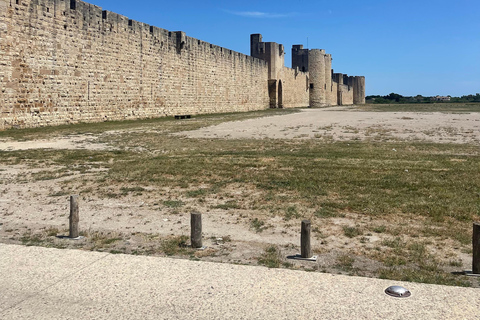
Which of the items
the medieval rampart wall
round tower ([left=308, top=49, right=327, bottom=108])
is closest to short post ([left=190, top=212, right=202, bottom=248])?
the medieval rampart wall

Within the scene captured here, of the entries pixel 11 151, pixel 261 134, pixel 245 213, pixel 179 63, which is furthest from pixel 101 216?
pixel 179 63

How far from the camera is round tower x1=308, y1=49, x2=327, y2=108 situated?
56.3 meters

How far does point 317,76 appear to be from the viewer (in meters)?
57.1

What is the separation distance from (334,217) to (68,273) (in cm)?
333

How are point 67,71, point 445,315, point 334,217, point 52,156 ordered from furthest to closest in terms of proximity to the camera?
point 67,71 → point 52,156 → point 334,217 → point 445,315

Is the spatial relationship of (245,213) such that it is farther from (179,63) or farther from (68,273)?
(179,63)

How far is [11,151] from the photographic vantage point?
11445 mm

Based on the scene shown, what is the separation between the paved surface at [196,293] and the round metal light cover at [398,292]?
0.18ft

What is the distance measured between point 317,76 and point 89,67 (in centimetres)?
4062

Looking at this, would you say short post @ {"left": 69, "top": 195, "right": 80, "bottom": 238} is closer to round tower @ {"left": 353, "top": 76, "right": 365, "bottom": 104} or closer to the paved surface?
the paved surface

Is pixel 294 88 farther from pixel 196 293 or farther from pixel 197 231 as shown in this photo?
pixel 196 293

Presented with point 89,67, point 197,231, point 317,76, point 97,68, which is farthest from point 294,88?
point 197,231

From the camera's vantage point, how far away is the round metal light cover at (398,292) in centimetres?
352

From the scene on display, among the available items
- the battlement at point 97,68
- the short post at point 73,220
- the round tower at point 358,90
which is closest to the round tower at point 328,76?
the battlement at point 97,68
